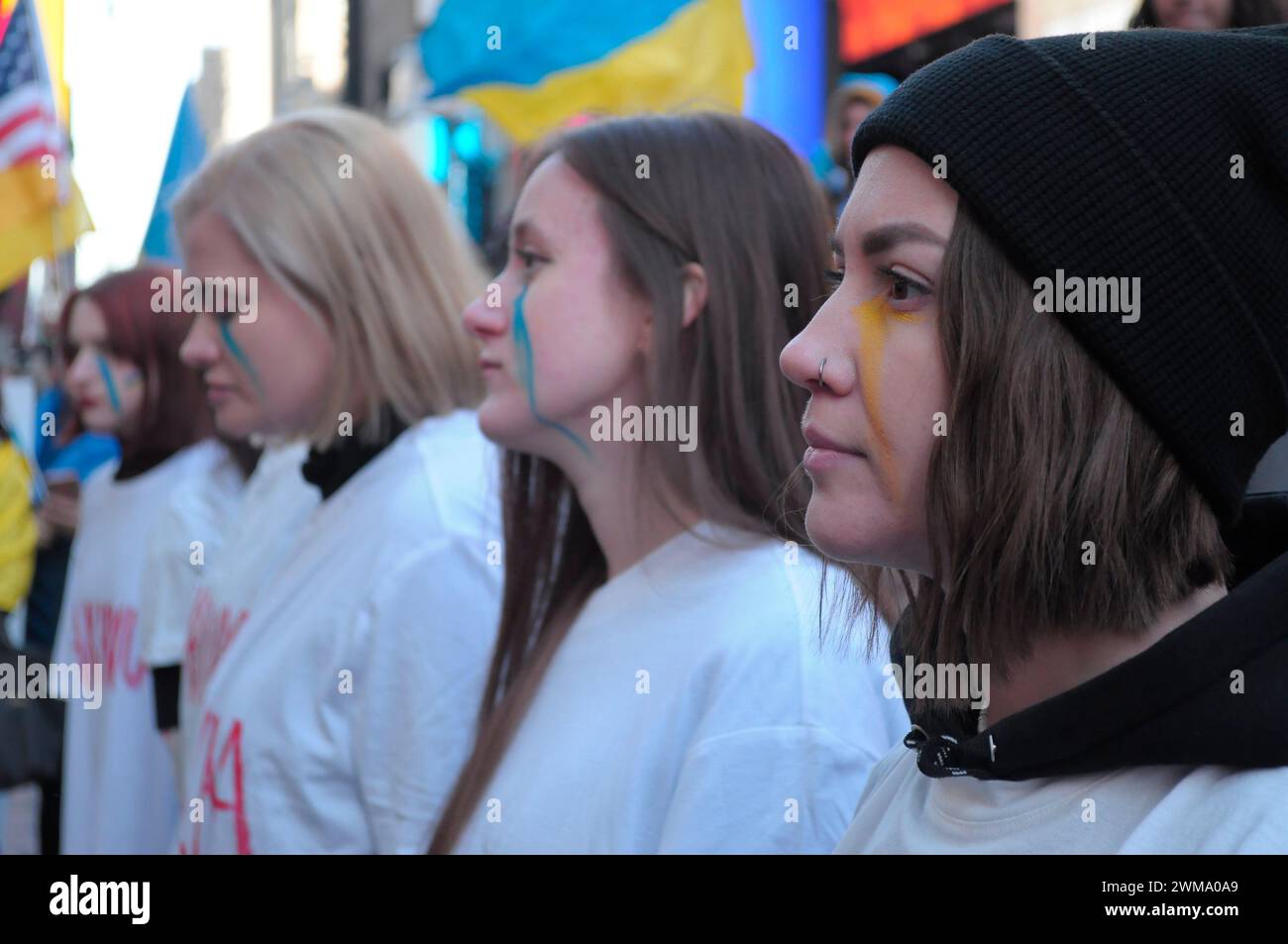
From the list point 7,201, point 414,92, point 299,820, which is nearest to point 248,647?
point 299,820

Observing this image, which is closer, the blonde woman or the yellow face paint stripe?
the yellow face paint stripe

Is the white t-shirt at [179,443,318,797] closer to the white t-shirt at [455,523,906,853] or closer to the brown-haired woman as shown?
the brown-haired woman

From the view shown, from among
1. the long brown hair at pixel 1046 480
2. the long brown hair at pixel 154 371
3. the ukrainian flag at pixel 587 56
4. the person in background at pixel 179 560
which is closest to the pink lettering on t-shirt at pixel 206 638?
the person in background at pixel 179 560

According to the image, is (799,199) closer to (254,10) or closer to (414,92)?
(414,92)

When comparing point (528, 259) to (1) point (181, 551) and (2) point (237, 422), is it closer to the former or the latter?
(2) point (237, 422)

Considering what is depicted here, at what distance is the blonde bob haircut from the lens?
3.15 m

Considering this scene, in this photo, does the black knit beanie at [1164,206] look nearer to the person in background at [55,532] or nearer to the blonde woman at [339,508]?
the blonde woman at [339,508]

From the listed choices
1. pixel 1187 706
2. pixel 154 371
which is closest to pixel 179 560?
pixel 154 371

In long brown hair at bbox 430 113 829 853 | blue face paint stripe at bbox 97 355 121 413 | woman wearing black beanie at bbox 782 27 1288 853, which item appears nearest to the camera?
woman wearing black beanie at bbox 782 27 1288 853

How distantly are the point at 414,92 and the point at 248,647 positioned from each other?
16438 millimetres

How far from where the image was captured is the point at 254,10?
3522 centimetres

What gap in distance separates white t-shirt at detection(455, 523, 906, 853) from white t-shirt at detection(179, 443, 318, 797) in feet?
3.92

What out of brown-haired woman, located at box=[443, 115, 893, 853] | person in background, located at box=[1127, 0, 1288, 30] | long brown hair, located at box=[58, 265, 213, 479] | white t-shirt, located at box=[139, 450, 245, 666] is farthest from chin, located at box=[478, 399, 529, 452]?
long brown hair, located at box=[58, 265, 213, 479]

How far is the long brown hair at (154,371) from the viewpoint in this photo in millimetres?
5062
